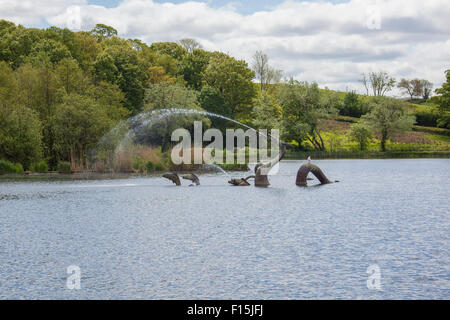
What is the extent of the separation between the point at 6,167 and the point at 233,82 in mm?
66030

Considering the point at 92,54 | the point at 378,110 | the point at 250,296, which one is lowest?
the point at 250,296

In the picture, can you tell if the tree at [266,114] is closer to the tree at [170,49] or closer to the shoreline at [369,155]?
the shoreline at [369,155]

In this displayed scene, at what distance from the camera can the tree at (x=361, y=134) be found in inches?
4729

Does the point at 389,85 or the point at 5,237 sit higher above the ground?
the point at 389,85

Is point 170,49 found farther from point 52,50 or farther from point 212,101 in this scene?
point 52,50

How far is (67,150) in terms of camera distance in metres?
71.4

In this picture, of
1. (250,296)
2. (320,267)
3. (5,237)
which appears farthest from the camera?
(5,237)

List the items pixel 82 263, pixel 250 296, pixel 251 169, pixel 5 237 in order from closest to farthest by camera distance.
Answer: pixel 250 296, pixel 82 263, pixel 5 237, pixel 251 169

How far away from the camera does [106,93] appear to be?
3438 inches

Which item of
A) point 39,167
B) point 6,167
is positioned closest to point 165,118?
point 39,167

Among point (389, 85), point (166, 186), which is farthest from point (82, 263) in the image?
point (389, 85)

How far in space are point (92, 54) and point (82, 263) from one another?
328ft

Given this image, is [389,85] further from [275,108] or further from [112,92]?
[112,92]

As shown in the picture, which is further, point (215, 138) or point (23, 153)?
point (215, 138)
